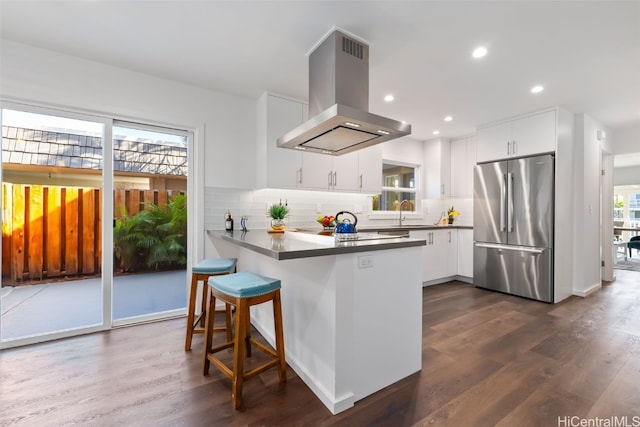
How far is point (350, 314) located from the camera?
1.68 m

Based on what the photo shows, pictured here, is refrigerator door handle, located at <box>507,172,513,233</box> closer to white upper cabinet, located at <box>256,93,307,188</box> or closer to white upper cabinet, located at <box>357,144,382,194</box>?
white upper cabinet, located at <box>357,144,382,194</box>

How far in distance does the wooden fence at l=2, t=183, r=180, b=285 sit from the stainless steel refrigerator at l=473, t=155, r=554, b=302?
4422 mm

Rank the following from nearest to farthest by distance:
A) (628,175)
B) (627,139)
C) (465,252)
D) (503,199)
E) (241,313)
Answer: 1. (241,313)
2. (503,199)
3. (627,139)
4. (465,252)
5. (628,175)

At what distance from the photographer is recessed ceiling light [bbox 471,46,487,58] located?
230 cm

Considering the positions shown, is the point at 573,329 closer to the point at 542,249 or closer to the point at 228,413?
the point at 542,249

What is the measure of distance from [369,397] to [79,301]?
2.87m

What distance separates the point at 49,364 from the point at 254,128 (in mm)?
2823

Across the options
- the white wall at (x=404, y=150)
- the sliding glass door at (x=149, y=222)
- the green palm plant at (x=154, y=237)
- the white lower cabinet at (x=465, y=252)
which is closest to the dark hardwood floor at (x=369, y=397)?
the sliding glass door at (x=149, y=222)

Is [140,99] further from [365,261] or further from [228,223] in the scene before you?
[365,261]

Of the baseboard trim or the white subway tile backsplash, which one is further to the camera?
the baseboard trim

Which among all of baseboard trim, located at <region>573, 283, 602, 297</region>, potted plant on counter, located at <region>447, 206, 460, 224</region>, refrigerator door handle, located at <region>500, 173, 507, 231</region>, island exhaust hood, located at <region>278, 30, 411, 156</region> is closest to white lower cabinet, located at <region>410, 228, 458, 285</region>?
potted plant on counter, located at <region>447, 206, 460, 224</region>

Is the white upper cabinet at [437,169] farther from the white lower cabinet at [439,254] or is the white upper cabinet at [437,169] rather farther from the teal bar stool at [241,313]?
the teal bar stool at [241,313]

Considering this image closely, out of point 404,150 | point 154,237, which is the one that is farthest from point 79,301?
point 404,150

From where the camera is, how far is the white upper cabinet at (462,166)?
4789mm
